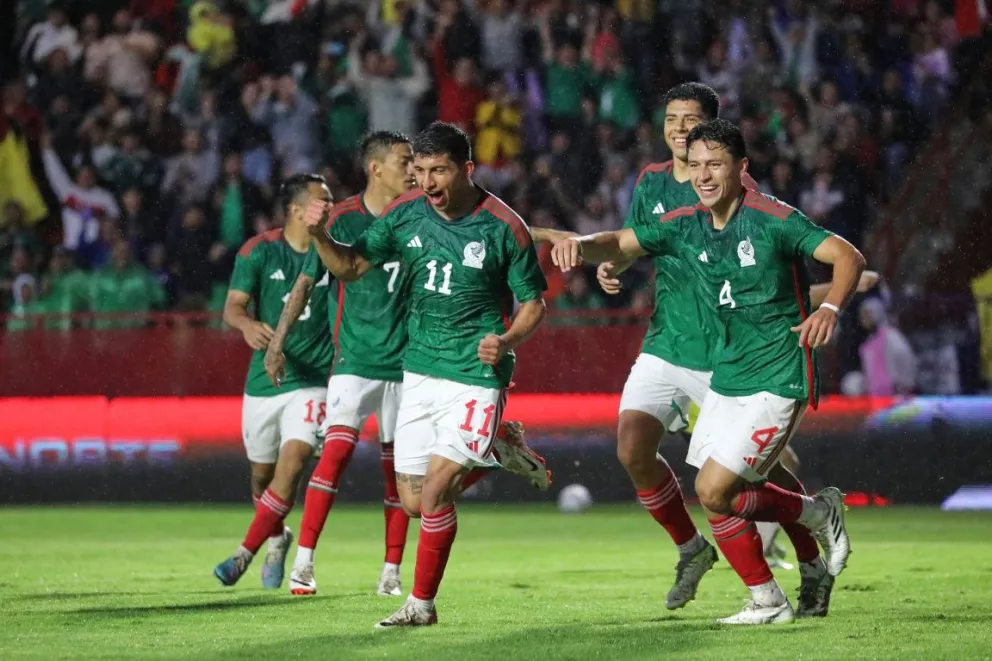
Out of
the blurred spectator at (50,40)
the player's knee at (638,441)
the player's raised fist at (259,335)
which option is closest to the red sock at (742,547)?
the player's knee at (638,441)

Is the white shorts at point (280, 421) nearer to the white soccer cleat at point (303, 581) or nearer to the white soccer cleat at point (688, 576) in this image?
the white soccer cleat at point (303, 581)

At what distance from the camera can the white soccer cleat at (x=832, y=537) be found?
7391mm

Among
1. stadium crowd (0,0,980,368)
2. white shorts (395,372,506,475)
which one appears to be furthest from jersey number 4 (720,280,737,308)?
stadium crowd (0,0,980,368)

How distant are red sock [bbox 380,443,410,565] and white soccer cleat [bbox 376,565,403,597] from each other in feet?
0.16

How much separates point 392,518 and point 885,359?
5.78 m

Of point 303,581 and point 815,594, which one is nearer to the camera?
point 815,594

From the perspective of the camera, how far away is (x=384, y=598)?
27.6ft

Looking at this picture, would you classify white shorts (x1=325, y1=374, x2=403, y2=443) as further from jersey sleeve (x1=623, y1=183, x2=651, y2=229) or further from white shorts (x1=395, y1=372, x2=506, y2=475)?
jersey sleeve (x1=623, y1=183, x2=651, y2=229)

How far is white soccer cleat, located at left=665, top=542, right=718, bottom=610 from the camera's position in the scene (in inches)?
305

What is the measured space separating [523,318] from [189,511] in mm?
7545

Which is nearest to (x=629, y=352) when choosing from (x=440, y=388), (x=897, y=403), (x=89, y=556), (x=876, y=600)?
(x=897, y=403)

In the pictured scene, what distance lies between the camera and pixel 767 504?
23.4 ft

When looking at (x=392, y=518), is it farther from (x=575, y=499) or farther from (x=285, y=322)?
(x=575, y=499)

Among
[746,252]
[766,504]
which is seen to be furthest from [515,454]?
[746,252]
